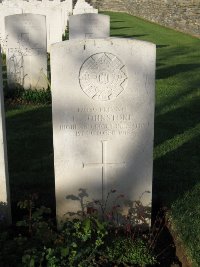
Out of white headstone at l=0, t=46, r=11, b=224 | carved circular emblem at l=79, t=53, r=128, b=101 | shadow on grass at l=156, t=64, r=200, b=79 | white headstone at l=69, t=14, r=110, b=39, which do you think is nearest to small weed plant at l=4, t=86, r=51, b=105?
white headstone at l=69, t=14, r=110, b=39

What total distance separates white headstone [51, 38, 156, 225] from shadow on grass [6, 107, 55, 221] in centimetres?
67

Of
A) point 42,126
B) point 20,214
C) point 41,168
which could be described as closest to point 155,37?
point 42,126

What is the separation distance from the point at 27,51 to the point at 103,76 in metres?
5.13

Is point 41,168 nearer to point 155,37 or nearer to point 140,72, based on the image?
point 140,72

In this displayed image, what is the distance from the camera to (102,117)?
3916 mm

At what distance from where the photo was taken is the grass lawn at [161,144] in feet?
16.4

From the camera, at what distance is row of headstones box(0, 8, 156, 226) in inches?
148

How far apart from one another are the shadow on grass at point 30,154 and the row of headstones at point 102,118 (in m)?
0.65

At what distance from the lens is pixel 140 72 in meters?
3.79

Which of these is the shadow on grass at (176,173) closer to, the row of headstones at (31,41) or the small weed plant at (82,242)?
the small weed plant at (82,242)

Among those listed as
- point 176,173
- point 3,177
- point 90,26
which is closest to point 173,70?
point 90,26

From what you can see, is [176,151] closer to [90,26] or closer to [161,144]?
[161,144]

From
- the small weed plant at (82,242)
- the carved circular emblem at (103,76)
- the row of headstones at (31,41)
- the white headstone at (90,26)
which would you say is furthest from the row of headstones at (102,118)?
the white headstone at (90,26)

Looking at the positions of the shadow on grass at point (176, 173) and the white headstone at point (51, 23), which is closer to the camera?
the shadow on grass at point (176, 173)
